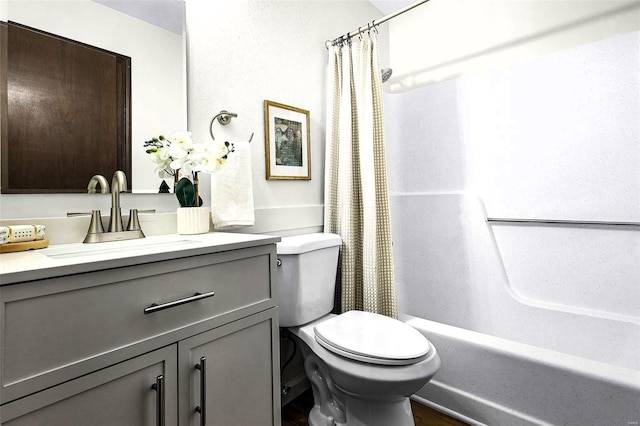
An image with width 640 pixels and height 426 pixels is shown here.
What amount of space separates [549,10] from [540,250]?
148cm

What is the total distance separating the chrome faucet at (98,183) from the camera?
107cm

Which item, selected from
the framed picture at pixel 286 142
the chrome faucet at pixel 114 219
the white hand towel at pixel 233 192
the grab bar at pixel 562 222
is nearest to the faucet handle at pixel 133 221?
the chrome faucet at pixel 114 219

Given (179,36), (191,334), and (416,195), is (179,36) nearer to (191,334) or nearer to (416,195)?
(191,334)

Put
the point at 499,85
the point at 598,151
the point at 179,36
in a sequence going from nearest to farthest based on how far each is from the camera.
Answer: the point at 179,36 < the point at 598,151 < the point at 499,85

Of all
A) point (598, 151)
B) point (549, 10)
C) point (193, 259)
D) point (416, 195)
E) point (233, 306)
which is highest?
point (549, 10)

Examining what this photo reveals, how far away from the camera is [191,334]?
824 millimetres

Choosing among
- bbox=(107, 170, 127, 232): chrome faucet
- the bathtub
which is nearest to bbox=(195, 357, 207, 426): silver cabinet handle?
bbox=(107, 170, 127, 232): chrome faucet

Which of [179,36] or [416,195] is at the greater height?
[179,36]

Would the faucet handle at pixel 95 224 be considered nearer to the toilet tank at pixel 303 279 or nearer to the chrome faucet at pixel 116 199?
the chrome faucet at pixel 116 199

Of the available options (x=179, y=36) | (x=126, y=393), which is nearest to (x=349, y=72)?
(x=179, y=36)

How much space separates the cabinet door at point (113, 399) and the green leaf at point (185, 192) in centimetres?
60

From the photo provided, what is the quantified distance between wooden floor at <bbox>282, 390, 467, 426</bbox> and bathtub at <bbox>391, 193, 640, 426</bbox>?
0.03m

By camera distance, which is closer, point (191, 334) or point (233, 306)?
point (191, 334)

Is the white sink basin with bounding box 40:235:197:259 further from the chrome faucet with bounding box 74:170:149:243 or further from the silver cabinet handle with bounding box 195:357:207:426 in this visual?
the silver cabinet handle with bounding box 195:357:207:426
